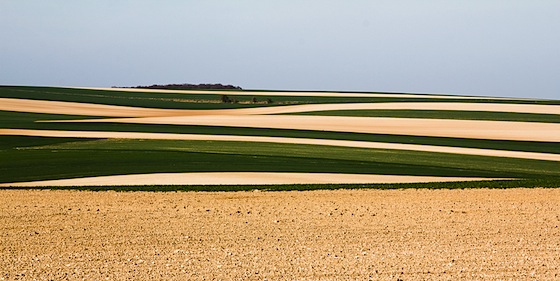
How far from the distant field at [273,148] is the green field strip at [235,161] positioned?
0.11 ft

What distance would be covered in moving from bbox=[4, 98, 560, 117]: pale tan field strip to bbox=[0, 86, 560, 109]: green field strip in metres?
2.19

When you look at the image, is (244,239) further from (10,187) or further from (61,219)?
(10,187)

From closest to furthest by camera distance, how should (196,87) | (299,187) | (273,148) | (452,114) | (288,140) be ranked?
(299,187)
(273,148)
(288,140)
(452,114)
(196,87)

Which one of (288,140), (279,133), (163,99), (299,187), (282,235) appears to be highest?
(163,99)

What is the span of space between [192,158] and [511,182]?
37.0 feet

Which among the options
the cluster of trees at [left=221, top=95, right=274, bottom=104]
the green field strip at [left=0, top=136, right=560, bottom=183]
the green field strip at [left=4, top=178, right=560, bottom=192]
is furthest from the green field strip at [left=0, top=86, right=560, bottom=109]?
the green field strip at [left=4, top=178, right=560, bottom=192]

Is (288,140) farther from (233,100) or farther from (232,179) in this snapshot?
(233,100)

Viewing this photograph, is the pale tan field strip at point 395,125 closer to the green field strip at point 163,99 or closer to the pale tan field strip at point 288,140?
the pale tan field strip at point 288,140

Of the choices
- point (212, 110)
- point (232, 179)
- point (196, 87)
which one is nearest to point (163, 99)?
point (212, 110)

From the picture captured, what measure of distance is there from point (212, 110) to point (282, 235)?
1847 inches

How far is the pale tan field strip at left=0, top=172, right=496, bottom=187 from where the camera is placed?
25.4 m

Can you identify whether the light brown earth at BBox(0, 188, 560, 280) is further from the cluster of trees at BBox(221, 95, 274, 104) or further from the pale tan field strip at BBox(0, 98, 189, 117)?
the cluster of trees at BBox(221, 95, 274, 104)

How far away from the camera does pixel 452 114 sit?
55281mm

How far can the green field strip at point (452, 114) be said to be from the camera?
52.2 meters
